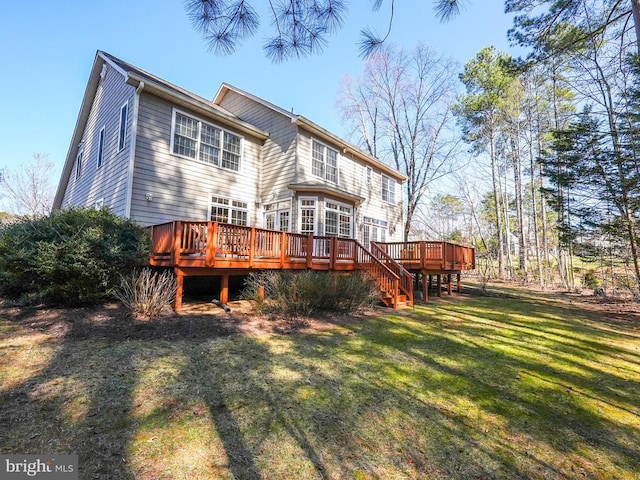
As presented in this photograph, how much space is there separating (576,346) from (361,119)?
72.4 feet

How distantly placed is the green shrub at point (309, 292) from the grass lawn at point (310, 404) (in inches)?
Answer: 48.5

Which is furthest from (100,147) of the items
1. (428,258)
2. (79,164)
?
(428,258)

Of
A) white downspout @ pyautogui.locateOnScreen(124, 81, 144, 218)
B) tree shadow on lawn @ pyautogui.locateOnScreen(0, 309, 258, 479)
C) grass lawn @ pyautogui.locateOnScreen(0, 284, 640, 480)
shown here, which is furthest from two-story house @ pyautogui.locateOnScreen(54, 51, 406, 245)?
grass lawn @ pyautogui.locateOnScreen(0, 284, 640, 480)

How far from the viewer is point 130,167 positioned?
27.8 feet

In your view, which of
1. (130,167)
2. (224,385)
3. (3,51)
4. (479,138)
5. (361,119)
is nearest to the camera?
(224,385)

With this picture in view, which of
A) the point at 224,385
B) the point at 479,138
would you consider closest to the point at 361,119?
the point at 479,138

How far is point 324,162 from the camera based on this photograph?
42.0 ft

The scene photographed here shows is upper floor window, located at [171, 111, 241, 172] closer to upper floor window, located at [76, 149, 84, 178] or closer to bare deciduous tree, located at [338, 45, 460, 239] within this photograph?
upper floor window, located at [76, 149, 84, 178]

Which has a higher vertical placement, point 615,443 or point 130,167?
point 130,167

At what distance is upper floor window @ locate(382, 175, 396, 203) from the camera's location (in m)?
16.8

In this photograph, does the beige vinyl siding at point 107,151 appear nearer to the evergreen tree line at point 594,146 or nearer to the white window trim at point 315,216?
the white window trim at point 315,216

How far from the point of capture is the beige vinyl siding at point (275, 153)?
11.4 m

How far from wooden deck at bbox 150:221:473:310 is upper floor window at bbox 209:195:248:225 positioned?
10.2 ft

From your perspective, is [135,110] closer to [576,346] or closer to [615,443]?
[615,443]
